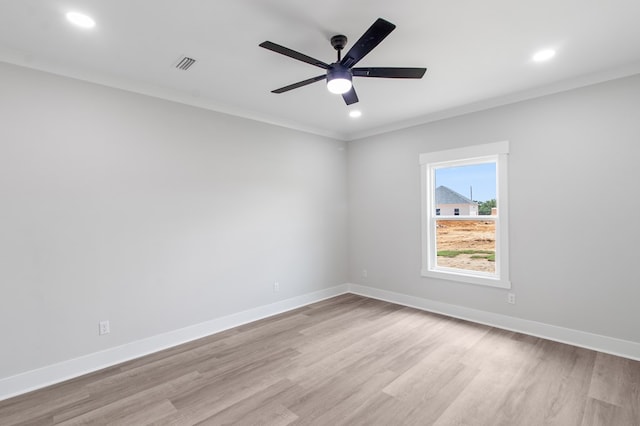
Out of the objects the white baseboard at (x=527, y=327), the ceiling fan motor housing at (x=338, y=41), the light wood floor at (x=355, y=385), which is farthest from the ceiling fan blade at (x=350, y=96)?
the white baseboard at (x=527, y=327)

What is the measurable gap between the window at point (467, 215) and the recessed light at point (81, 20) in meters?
3.92

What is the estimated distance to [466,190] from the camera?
4.23 metres

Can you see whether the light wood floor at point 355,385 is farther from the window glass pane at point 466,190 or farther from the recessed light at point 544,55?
the recessed light at point 544,55

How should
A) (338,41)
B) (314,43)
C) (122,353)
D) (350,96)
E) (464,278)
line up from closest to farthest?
(338,41) → (314,43) → (350,96) → (122,353) → (464,278)

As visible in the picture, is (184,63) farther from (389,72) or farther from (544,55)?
(544,55)

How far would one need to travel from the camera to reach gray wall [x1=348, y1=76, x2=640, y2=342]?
300cm

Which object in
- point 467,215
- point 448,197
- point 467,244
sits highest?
point 448,197

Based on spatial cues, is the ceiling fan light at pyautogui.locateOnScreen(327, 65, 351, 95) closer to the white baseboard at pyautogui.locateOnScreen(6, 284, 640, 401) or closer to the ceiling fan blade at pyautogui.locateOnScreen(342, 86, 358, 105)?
the ceiling fan blade at pyautogui.locateOnScreen(342, 86, 358, 105)

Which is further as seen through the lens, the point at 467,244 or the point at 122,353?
the point at 467,244

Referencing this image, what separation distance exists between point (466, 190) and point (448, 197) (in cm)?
27

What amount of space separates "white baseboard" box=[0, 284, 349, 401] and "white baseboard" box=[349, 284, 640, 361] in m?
1.85

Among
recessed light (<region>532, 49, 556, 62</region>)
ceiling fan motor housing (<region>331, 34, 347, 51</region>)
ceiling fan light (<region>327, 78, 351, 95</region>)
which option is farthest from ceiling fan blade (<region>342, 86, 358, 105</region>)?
recessed light (<region>532, 49, 556, 62</region>)

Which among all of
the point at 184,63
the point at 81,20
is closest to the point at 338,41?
the point at 184,63

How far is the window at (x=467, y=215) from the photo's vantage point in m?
3.79
